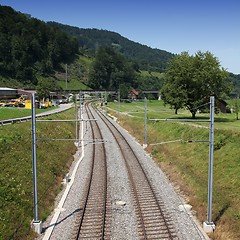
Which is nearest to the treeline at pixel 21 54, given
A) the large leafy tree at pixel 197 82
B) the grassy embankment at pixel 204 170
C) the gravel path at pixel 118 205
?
the large leafy tree at pixel 197 82

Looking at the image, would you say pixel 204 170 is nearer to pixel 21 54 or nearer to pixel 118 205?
pixel 118 205

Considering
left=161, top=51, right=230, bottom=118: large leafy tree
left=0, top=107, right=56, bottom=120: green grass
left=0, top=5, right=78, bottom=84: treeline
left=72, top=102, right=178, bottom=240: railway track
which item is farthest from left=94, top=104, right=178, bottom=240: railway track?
left=0, top=5, right=78, bottom=84: treeline

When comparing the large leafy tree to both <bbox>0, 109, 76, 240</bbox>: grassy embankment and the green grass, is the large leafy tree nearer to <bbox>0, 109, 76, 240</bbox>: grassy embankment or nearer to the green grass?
<bbox>0, 109, 76, 240</bbox>: grassy embankment

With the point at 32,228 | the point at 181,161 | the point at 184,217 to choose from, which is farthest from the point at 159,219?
the point at 181,161

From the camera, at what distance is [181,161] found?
111ft

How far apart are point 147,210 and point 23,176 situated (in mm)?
9917

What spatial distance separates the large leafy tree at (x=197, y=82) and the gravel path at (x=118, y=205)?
65.7 ft

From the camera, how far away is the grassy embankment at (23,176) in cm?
1814

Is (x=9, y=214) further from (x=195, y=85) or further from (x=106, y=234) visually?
(x=195, y=85)

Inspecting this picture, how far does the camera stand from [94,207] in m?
21.5

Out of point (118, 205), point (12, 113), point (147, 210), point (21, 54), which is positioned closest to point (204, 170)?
point (147, 210)

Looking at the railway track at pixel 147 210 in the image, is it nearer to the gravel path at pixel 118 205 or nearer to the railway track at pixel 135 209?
the railway track at pixel 135 209

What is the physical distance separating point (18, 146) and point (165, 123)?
28.5 m

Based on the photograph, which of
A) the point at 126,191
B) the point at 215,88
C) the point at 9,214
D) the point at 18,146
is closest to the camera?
the point at 9,214
